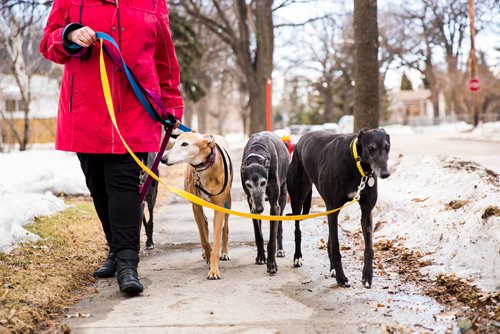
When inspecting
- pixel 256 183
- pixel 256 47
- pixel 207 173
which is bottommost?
pixel 256 183

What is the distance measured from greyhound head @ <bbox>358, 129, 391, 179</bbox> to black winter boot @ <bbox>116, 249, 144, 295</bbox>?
1.93m

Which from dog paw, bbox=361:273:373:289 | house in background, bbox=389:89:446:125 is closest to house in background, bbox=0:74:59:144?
dog paw, bbox=361:273:373:289

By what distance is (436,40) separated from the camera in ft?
186

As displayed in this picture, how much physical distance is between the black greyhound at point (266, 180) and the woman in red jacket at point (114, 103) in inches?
43.0

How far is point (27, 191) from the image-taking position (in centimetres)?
1124

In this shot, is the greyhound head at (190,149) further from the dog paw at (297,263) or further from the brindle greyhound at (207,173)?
the dog paw at (297,263)

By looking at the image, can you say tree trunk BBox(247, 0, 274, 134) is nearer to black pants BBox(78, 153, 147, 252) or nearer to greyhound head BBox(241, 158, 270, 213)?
greyhound head BBox(241, 158, 270, 213)

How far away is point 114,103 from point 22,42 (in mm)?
21548

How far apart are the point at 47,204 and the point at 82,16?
14.0 ft

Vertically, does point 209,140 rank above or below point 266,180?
above

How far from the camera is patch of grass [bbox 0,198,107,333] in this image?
395cm

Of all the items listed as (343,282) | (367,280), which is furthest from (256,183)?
(367,280)

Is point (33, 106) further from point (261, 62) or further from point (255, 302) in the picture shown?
point (255, 302)

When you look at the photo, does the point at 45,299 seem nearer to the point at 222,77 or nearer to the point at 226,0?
the point at 226,0
